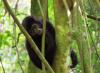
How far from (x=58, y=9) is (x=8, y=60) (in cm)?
401

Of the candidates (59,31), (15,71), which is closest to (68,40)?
(59,31)

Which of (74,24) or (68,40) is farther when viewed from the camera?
(68,40)

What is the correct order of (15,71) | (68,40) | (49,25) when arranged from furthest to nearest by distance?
(15,71), (49,25), (68,40)

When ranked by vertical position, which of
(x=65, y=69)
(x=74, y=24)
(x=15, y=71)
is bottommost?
(x=15, y=71)

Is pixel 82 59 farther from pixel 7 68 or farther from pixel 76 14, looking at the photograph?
pixel 7 68

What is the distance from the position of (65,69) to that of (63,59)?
Result: 54 millimetres

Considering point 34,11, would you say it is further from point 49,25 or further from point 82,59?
point 82,59

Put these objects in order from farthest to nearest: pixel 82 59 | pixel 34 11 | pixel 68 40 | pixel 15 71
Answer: pixel 15 71 → pixel 34 11 → pixel 68 40 → pixel 82 59

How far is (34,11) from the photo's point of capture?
283cm

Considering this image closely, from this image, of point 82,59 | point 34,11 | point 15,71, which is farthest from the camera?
point 15,71

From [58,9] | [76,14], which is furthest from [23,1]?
[76,14]

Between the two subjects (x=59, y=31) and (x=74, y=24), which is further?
(x=59, y=31)

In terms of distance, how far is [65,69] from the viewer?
1.42 m

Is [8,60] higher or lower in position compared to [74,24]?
lower
